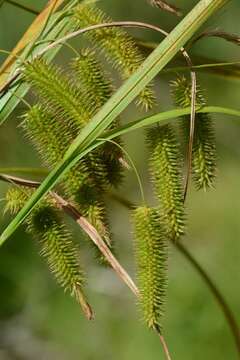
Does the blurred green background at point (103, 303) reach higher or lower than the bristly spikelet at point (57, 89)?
higher

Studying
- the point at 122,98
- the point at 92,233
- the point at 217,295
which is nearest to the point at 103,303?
the point at 217,295

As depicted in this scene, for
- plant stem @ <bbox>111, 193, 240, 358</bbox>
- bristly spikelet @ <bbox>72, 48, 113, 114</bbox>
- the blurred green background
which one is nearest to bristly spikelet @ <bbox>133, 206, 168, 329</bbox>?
bristly spikelet @ <bbox>72, 48, 113, 114</bbox>

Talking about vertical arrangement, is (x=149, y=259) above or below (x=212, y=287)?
below

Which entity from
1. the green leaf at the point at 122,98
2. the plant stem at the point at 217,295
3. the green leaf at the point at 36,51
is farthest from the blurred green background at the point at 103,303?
the green leaf at the point at 122,98

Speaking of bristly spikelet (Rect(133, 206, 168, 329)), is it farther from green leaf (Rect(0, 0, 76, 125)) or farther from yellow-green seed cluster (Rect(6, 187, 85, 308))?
green leaf (Rect(0, 0, 76, 125))

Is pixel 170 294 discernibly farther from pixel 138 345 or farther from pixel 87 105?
pixel 87 105

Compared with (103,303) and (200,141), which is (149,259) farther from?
(103,303)

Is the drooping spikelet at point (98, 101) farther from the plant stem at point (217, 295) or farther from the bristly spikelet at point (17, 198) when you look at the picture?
the plant stem at point (217, 295)
